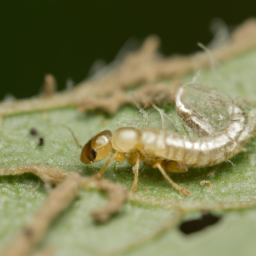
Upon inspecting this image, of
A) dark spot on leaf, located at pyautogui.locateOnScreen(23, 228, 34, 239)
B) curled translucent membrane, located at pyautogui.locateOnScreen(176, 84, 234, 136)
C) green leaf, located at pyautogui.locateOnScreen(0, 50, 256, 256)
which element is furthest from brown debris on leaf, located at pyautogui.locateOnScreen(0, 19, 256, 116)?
dark spot on leaf, located at pyautogui.locateOnScreen(23, 228, 34, 239)

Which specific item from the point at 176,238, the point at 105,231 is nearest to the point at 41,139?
the point at 105,231

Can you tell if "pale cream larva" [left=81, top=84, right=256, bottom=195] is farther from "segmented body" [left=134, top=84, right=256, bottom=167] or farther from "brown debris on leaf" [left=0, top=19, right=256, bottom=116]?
"brown debris on leaf" [left=0, top=19, right=256, bottom=116]

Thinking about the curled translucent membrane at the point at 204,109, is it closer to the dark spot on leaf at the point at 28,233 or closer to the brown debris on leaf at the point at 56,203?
the brown debris on leaf at the point at 56,203

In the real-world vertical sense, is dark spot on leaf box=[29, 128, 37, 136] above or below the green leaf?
above

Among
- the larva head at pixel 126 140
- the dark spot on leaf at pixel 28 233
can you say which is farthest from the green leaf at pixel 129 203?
the larva head at pixel 126 140

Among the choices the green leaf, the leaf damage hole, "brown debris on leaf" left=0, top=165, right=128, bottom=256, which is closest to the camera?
"brown debris on leaf" left=0, top=165, right=128, bottom=256

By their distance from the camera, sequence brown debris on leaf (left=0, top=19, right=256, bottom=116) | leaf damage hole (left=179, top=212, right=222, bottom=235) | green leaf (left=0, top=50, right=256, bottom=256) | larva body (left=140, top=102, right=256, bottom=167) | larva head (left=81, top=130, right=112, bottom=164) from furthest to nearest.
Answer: brown debris on leaf (left=0, top=19, right=256, bottom=116)
larva head (left=81, top=130, right=112, bottom=164)
larva body (left=140, top=102, right=256, bottom=167)
leaf damage hole (left=179, top=212, right=222, bottom=235)
green leaf (left=0, top=50, right=256, bottom=256)
